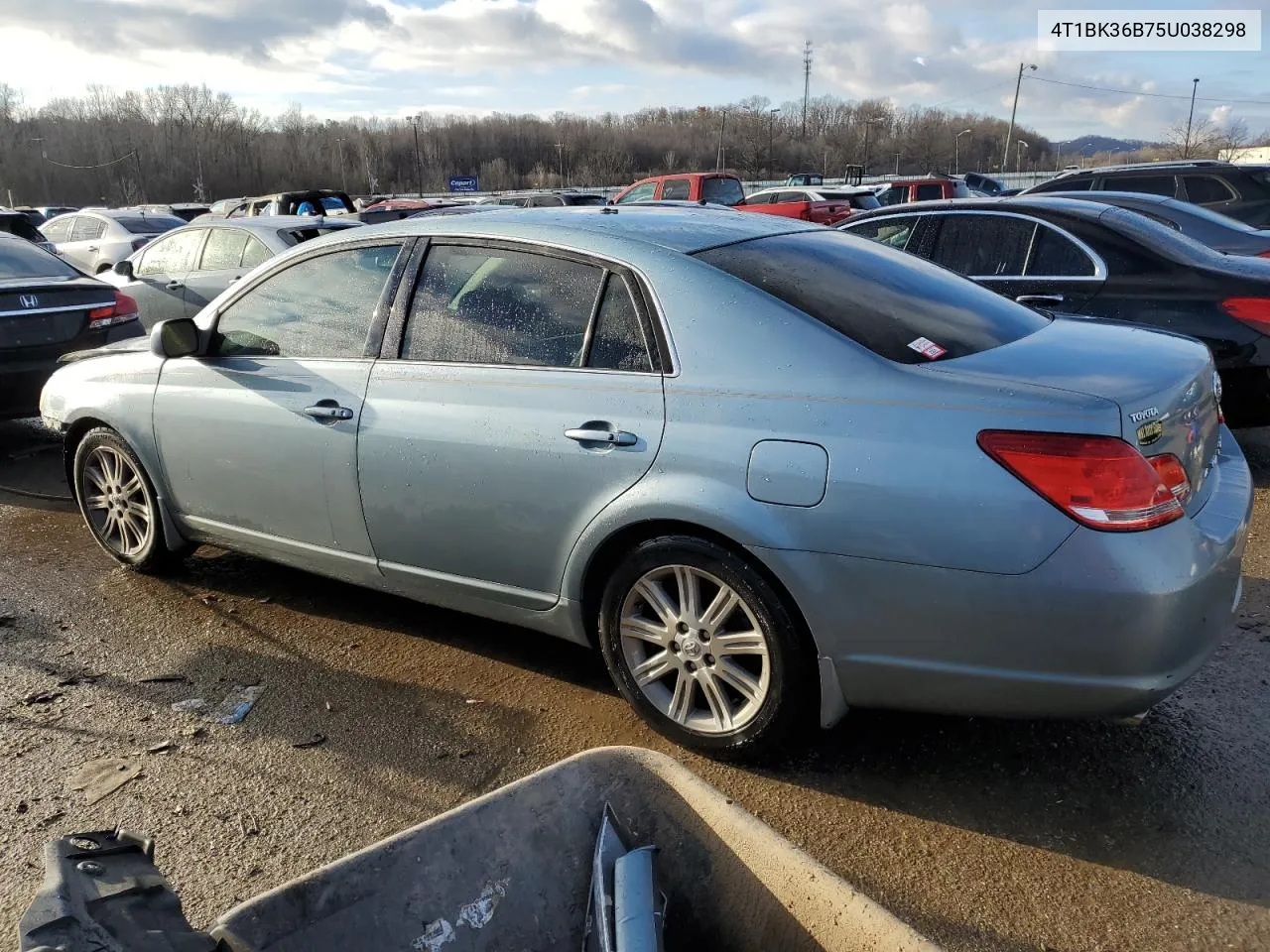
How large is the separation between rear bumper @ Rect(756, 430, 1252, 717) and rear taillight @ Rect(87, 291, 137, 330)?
20.3ft

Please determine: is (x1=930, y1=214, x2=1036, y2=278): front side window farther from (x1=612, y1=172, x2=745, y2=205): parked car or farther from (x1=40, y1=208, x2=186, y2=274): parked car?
(x1=40, y1=208, x2=186, y2=274): parked car

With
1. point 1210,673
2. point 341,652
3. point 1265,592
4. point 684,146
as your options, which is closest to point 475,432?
point 341,652

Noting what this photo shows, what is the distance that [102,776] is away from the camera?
319 cm

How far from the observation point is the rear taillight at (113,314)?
23.5 ft

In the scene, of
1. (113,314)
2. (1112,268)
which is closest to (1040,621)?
(1112,268)

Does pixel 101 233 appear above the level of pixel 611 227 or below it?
below

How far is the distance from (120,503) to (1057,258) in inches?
216

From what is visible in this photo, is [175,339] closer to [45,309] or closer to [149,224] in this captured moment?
[45,309]

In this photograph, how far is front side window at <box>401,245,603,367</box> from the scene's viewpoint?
132 inches

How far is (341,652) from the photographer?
4039mm

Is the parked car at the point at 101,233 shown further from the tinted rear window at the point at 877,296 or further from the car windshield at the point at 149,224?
the tinted rear window at the point at 877,296

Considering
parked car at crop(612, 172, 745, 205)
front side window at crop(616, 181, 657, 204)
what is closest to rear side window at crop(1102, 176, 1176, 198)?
parked car at crop(612, 172, 745, 205)

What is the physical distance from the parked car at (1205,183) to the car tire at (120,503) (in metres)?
Result: 10.6

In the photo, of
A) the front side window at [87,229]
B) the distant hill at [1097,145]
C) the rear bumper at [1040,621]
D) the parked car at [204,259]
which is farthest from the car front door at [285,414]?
the distant hill at [1097,145]
